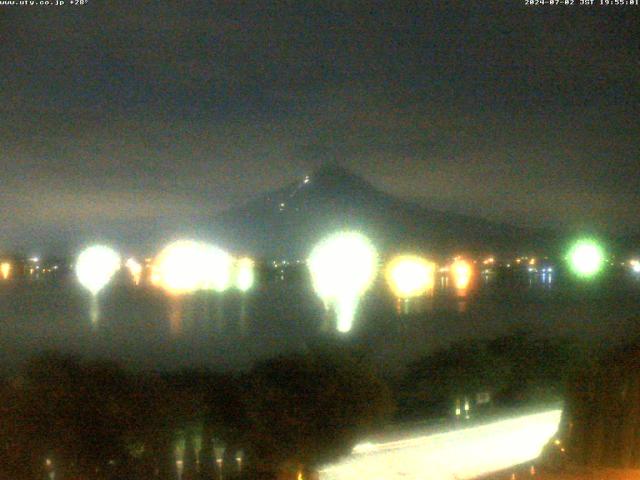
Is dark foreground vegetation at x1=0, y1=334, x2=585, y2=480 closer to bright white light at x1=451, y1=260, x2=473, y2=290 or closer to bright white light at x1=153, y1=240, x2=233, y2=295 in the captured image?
bright white light at x1=153, y1=240, x2=233, y2=295

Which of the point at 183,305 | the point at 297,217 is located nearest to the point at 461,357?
the point at 183,305

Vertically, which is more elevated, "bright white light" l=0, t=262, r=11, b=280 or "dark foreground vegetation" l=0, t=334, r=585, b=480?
"bright white light" l=0, t=262, r=11, b=280

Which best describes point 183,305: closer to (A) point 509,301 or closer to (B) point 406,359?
(A) point 509,301

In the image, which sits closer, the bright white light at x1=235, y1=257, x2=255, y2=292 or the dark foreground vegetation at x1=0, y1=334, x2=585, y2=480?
the dark foreground vegetation at x1=0, y1=334, x2=585, y2=480

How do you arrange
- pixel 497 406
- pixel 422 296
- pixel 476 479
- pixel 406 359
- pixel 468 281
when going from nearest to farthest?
pixel 476 479 → pixel 497 406 → pixel 406 359 → pixel 422 296 → pixel 468 281

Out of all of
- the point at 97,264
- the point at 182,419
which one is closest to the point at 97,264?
the point at 97,264

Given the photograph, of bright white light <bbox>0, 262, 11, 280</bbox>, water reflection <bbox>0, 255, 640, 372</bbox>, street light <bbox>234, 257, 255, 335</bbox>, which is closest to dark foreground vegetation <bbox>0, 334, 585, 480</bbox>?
water reflection <bbox>0, 255, 640, 372</bbox>

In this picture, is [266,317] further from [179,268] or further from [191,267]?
[179,268]
